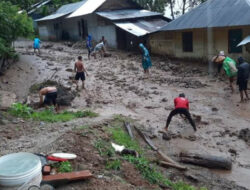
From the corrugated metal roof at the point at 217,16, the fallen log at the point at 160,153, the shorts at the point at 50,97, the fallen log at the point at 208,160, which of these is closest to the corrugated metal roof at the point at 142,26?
the corrugated metal roof at the point at 217,16

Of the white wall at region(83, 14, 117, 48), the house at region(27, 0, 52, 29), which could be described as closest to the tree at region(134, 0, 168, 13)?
the white wall at region(83, 14, 117, 48)

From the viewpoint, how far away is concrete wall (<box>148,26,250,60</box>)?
17031 mm

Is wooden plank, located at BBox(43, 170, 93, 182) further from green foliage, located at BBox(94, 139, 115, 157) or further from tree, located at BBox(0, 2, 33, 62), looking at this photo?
tree, located at BBox(0, 2, 33, 62)

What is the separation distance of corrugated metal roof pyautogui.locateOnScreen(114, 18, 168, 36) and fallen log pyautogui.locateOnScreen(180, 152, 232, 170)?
1587 cm

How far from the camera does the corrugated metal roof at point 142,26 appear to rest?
2267cm

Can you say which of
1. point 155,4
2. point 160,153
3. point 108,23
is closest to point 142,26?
point 108,23

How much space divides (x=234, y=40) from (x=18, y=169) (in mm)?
14919

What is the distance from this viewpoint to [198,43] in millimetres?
18625

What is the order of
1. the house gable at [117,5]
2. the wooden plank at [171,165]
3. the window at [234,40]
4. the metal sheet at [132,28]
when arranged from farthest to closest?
1. the house gable at [117,5]
2. the metal sheet at [132,28]
3. the window at [234,40]
4. the wooden plank at [171,165]

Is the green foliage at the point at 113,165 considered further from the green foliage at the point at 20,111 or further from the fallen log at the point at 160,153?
the green foliage at the point at 20,111

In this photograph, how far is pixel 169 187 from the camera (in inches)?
220

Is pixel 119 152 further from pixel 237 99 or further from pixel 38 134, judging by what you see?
pixel 237 99

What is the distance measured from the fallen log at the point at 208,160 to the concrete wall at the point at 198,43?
1047cm

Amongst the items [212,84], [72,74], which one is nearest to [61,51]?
[72,74]
